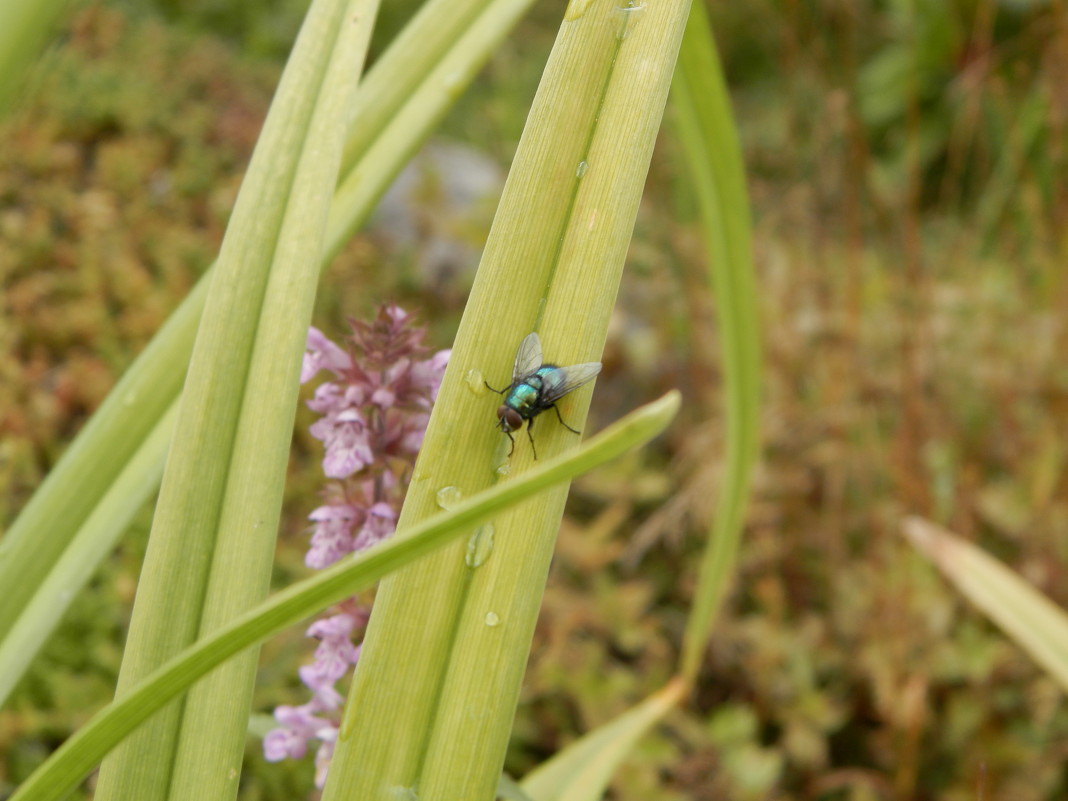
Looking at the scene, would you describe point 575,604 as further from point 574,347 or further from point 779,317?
point 574,347

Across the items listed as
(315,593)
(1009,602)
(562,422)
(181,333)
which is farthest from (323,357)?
(1009,602)

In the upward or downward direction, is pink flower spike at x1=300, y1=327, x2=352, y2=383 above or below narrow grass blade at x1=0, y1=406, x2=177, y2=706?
above

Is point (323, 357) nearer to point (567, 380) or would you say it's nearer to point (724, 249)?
point (567, 380)

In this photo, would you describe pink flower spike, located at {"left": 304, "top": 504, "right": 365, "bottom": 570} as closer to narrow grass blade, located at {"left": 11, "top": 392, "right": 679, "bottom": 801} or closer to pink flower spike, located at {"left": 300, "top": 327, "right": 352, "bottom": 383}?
pink flower spike, located at {"left": 300, "top": 327, "right": 352, "bottom": 383}

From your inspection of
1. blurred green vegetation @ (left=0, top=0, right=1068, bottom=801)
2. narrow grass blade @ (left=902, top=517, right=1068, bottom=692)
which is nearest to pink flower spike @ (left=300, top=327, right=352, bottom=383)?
blurred green vegetation @ (left=0, top=0, right=1068, bottom=801)

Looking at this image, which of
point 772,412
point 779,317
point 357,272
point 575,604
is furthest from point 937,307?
point 357,272

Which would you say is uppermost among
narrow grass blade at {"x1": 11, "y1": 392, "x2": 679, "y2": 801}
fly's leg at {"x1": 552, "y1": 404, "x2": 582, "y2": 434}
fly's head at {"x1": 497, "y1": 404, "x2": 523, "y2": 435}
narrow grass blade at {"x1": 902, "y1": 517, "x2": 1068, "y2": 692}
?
narrow grass blade at {"x1": 902, "y1": 517, "x2": 1068, "y2": 692}

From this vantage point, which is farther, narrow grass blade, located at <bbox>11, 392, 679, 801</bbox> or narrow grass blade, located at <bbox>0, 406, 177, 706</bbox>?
narrow grass blade, located at <bbox>0, 406, 177, 706</bbox>
